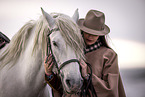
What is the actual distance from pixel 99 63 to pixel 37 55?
0.73 metres

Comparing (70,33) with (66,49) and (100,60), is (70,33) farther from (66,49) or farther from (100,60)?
(100,60)

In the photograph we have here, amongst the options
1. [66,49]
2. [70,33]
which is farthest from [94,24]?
[66,49]

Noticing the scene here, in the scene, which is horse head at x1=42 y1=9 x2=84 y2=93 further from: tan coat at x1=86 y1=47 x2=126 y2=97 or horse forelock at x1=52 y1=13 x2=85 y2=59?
tan coat at x1=86 y1=47 x2=126 y2=97

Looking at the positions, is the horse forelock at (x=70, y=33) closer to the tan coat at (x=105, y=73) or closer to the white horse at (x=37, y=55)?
the white horse at (x=37, y=55)

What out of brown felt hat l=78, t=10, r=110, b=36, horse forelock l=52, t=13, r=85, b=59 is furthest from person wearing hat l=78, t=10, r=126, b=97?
horse forelock l=52, t=13, r=85, b=59

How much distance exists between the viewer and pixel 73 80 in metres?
0.90

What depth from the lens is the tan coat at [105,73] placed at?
1.23 metres

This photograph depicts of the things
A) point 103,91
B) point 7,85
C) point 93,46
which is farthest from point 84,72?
point 7,85

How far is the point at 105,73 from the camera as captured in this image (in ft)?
4.33

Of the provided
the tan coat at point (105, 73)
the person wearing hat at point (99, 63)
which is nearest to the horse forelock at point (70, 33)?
the person wearing hat at point (99, 63)

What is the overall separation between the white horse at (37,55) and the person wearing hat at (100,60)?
23cm

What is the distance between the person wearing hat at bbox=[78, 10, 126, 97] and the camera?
4.05 feet

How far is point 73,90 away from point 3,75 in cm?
90

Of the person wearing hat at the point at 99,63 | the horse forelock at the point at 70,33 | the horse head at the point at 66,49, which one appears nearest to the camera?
the horse head at the point at 66,49
